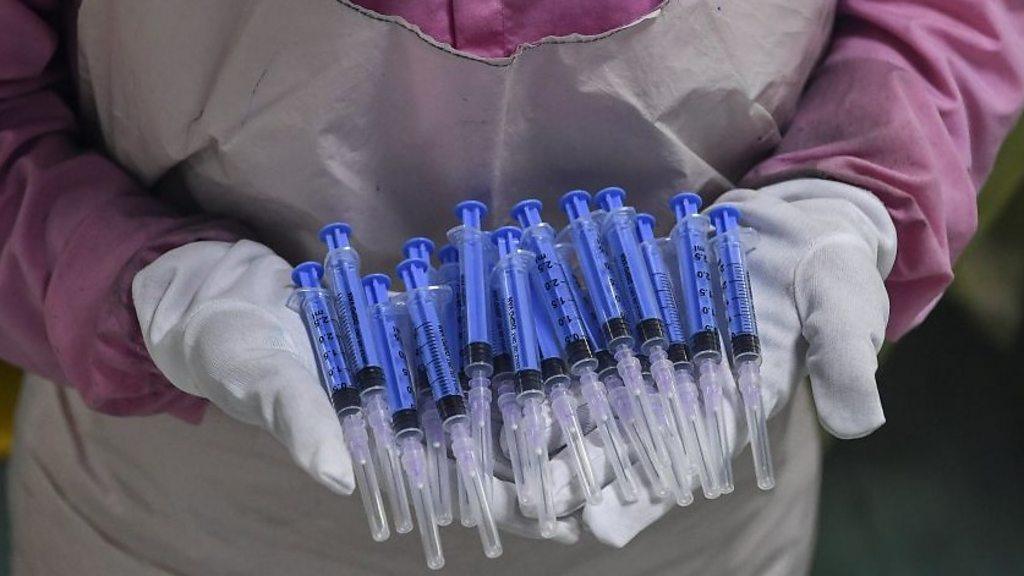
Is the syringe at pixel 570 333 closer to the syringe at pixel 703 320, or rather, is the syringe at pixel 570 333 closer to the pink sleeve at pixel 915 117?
the syringe at pixel 703 320

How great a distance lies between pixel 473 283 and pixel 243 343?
0.15 meters

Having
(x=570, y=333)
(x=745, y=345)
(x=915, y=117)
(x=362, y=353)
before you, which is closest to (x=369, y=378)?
(x=362, y=353)

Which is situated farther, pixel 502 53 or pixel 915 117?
pixel 915 117

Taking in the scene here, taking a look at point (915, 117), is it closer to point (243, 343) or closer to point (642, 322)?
point (642, 322)

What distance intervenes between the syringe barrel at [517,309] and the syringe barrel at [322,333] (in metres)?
0.10

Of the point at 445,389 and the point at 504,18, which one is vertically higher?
the point at 504,18

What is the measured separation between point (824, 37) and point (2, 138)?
1.94ft

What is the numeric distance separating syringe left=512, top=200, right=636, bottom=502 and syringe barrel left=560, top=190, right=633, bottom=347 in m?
0.01

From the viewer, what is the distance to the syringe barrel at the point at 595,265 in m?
0.76

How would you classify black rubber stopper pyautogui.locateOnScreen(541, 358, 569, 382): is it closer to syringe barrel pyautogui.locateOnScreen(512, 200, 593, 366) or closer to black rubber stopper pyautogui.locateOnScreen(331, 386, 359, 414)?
syringe barrel pyautogui.locateOnScreen(512, 200, 593, 366)

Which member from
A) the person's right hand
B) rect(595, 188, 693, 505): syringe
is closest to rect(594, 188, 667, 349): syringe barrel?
rect(595, 188, 693, 505): syringe

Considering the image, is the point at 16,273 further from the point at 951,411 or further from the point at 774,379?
the point at 951,411

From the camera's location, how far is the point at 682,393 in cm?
73

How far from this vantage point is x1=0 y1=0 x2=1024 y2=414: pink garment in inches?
31.4
